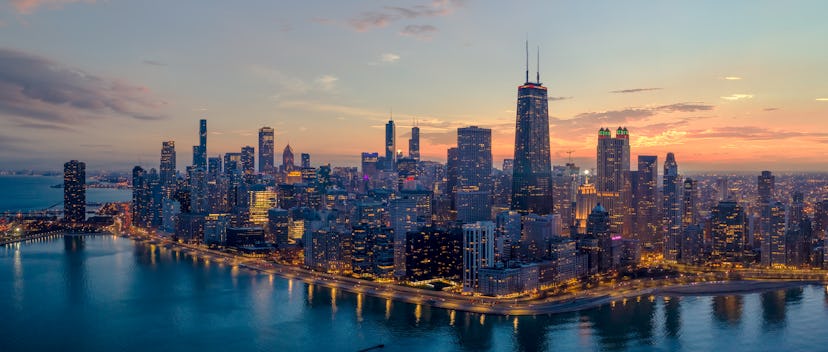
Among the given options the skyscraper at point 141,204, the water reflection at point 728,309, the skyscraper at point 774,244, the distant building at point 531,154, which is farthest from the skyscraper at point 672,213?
the skyscraper at point 141,204

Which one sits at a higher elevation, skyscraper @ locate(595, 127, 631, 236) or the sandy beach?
skyscraper @ locate(595, 127, 631, 236)

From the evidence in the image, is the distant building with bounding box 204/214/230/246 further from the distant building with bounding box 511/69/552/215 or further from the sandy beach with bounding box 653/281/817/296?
the sandy beach with bounding box 653/281/817/296

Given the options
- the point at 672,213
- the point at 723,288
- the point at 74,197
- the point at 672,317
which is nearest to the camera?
the point at 672,317

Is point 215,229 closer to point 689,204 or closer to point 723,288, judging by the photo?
point 723,288

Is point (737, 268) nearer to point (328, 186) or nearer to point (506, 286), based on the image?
point (506, 286)

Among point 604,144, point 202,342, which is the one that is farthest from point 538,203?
point 202,342

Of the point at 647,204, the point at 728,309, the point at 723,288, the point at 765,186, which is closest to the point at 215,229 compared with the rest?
the point at 647,204

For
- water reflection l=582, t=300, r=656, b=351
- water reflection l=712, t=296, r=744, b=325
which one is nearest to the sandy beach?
water reflection l=712, t=296, r=744, b=325
